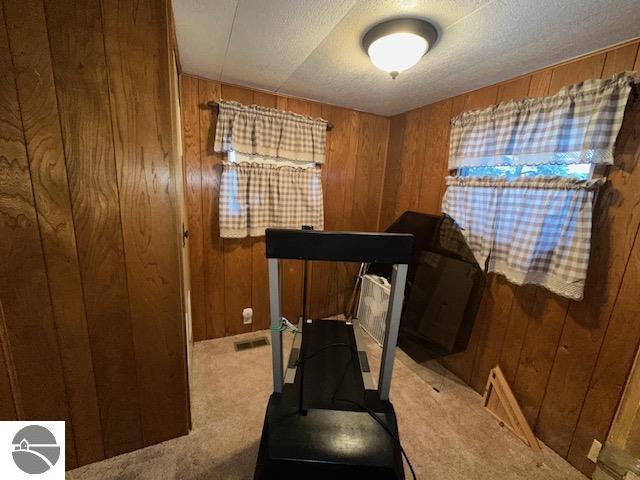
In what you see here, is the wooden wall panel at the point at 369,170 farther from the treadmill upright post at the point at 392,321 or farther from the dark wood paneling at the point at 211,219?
the treadmill upright post at the point at 392,321

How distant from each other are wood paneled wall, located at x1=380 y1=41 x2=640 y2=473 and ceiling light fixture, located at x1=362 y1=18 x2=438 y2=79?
0.85 meters

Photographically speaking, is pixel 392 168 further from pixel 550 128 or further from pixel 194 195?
pixel 194 195

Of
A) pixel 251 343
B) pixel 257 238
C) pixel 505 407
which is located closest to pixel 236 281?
pixel 257 238

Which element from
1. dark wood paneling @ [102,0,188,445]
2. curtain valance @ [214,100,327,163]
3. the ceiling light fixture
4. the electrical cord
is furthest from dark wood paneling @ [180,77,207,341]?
the electrical cord

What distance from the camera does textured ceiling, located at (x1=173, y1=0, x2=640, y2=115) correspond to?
3.62 ft

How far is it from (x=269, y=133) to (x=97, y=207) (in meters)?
1.43

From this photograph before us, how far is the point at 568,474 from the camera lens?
1379 mm

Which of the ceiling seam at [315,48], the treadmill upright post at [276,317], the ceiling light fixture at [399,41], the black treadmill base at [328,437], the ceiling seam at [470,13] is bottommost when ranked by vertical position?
the black treadmill base at [328,437]

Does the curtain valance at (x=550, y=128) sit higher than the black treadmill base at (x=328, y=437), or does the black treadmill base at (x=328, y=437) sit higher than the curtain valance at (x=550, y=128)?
the curtain valance at (x=550, y=128)

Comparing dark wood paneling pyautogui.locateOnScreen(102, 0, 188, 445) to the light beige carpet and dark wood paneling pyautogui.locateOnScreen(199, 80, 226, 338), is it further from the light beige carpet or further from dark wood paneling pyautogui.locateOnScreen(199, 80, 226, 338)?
dark wood paneling pyautogui.locateOnScreen(199, 80, 226, 338)

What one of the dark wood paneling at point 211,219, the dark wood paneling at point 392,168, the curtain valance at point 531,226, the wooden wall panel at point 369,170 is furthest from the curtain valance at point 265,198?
the curtain valance at point 531,226

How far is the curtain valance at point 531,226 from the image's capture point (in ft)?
4.39

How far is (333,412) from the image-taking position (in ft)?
3.43

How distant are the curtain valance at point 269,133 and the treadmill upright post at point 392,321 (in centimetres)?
162
